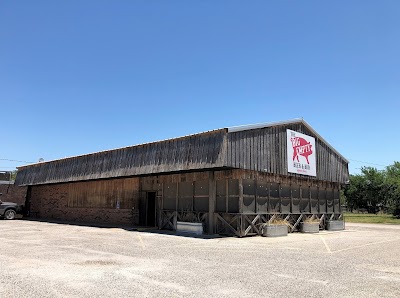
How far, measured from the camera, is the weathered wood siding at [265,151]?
17656 millimetres

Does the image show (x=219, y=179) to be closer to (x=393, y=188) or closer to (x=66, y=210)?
(x=66, y=210)

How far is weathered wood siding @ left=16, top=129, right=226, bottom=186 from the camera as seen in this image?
58.2 ft

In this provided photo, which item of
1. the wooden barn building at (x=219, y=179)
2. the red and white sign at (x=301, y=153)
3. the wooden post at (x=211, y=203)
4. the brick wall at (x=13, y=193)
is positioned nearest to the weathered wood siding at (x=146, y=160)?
the wooden barn building at (x=219, y=179)

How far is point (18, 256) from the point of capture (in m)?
10.9

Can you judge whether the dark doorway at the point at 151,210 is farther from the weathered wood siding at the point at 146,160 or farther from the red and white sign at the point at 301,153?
the red and white sign at the point at 301,153

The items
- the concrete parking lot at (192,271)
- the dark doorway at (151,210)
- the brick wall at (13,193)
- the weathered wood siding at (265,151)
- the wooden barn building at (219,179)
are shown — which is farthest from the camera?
the brick wall at (13,193)

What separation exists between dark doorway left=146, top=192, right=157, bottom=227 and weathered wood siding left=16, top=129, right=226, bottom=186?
8.72ft

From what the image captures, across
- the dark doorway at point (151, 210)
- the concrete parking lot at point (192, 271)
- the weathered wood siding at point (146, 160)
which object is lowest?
the concrete parking lot at point (192, 271)

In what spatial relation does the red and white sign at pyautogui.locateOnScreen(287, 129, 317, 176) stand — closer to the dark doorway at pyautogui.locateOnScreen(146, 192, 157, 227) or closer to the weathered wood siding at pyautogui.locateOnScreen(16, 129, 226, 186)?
the weathered wood siding at pyautogui.locateOnScreen(16, 129, 226, 186)

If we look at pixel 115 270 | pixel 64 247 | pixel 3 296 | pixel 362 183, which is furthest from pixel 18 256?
pixel 362 183

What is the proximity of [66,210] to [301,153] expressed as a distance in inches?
813

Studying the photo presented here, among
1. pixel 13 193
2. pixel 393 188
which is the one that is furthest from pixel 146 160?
pixel 393 188

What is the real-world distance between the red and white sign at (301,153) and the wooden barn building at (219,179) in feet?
0.20

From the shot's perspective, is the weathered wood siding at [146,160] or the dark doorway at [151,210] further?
the dark doorway at [151,210]
